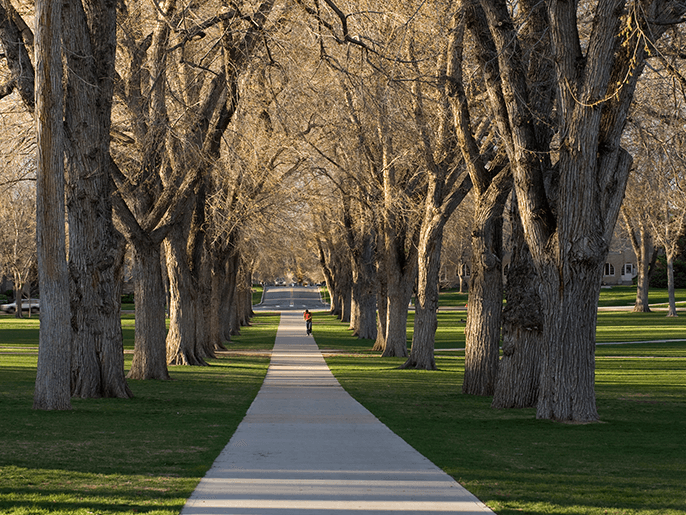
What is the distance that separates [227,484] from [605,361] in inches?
783

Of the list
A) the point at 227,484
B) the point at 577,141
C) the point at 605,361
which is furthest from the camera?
the point at 605,361

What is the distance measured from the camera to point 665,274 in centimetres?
8256

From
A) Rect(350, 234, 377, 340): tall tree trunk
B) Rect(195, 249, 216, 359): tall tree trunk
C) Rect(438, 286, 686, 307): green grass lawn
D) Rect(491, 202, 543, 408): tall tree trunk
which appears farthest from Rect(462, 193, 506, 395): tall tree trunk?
Rect(438, 286, 686, 307): green grass lawn

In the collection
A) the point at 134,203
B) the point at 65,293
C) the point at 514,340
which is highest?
the point at 134,203

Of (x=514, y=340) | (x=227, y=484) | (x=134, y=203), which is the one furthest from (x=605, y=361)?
(x=227, y=484)

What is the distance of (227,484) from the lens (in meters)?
7.53

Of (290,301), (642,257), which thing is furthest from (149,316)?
(290,301)

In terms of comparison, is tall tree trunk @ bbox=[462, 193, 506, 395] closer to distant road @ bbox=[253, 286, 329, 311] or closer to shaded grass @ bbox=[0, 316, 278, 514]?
shaded grass @ bbox=[0, 316, 278, 514]

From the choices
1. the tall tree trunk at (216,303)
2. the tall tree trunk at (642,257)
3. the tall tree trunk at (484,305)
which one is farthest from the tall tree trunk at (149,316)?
the tall tree trunk at (642,257)

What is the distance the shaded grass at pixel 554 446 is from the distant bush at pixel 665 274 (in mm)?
64807

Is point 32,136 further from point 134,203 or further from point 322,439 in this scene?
point 322,439

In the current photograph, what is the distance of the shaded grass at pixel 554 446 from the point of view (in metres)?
7.20

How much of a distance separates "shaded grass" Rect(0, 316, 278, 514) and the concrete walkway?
32 centimetres

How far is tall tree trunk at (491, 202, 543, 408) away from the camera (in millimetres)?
13812
